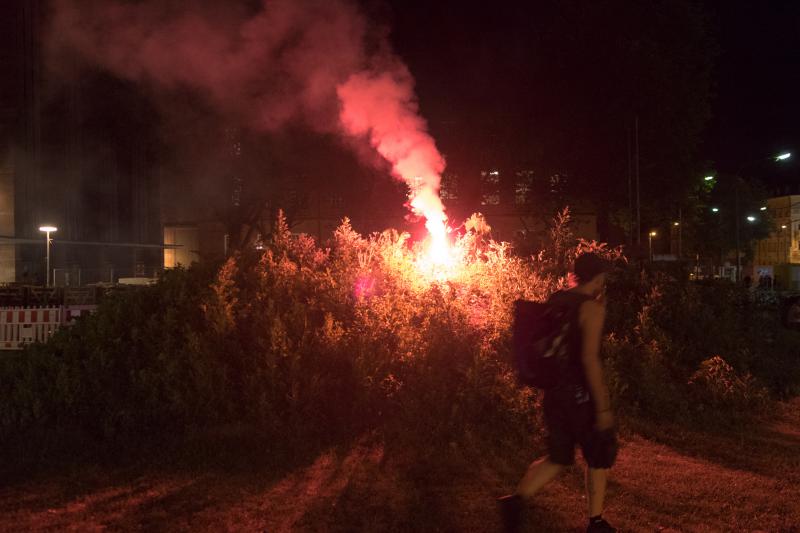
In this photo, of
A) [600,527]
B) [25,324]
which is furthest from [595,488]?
[25,324]

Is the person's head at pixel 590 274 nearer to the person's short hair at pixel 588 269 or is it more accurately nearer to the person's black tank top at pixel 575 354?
the person's short hair at pixel 588 269

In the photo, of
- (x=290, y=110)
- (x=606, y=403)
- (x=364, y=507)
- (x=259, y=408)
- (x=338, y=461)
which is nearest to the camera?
(x=606, y=403)

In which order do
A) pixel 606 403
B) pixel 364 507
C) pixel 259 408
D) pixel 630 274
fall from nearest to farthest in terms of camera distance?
pixel 606 403 → pixel 364 507 → pixel 259 408 → pixel 630 274

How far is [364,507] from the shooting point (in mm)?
4152

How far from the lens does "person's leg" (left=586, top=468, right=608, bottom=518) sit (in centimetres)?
363

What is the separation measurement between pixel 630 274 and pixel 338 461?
213 inches

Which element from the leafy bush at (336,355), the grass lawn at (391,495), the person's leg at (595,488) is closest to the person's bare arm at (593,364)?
the person's leg at (595,488)

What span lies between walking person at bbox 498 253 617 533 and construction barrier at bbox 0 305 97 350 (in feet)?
29.6

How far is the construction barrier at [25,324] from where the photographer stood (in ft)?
34.5

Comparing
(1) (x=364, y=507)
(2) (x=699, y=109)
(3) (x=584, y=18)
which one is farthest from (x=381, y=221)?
(1) (x=364, y=507)

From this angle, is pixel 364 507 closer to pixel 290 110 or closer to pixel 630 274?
pixel 630 274

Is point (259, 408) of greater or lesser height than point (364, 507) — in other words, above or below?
above

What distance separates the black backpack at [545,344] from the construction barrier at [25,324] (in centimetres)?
899

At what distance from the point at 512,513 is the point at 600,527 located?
0.50m
